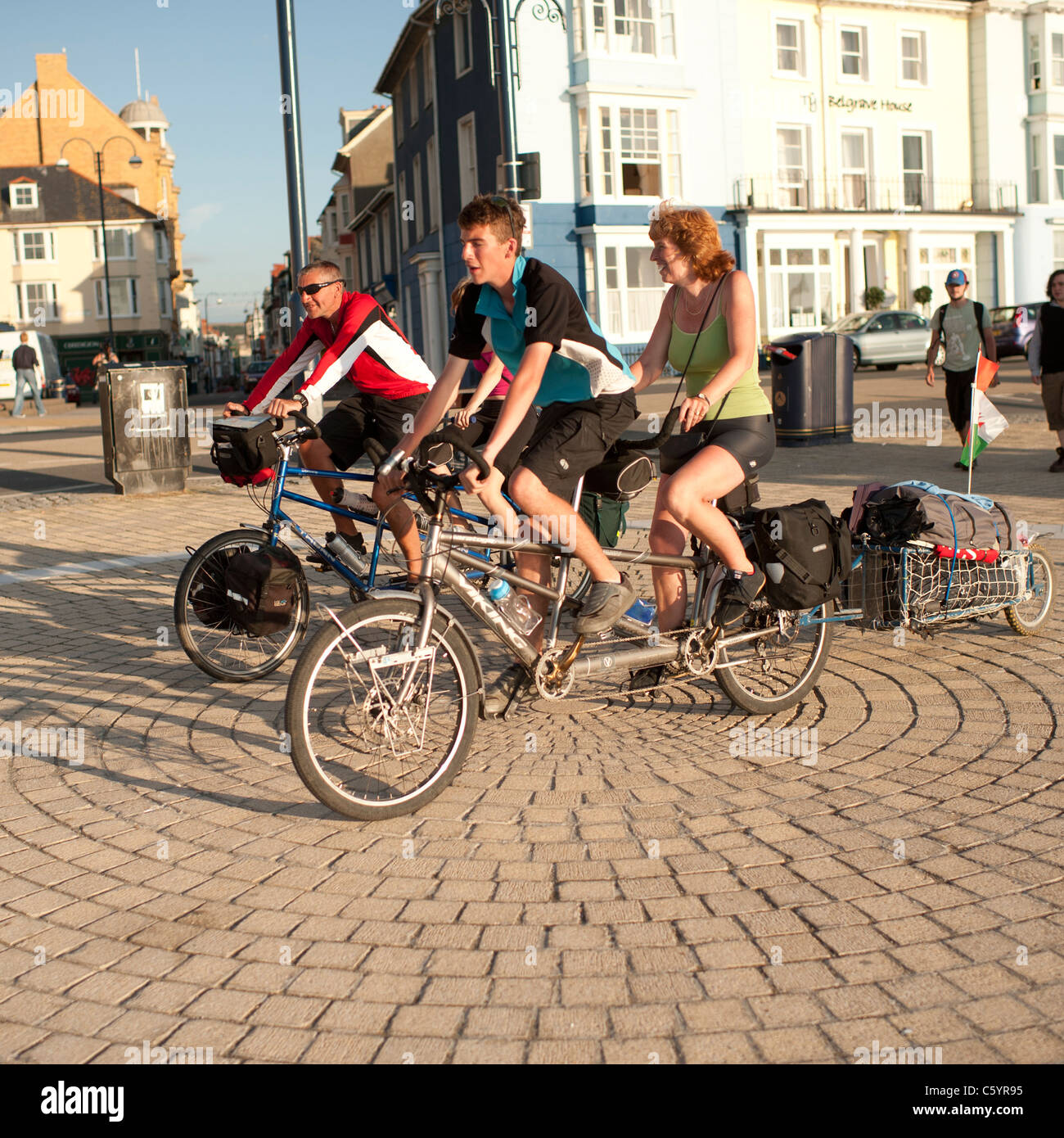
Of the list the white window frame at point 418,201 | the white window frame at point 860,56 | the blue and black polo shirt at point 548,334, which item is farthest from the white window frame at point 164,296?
the blue and black polo shirt at point 548,334

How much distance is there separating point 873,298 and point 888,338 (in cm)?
652

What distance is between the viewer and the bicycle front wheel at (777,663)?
16.4ft

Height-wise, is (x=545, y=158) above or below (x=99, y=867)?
above

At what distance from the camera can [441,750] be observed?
163 inches

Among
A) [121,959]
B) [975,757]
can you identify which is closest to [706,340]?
[975,757]

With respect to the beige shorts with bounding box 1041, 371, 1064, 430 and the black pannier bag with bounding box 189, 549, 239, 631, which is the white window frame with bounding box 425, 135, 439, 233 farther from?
the black pannier bag with bounding box 189, 549, 239, 631

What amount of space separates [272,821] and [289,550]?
6.53ft

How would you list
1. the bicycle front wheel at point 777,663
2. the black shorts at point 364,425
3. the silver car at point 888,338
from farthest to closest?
the silver car at point 888,338 < the black shorts at point 364,425 < the bicycle front wheel at point 777,663

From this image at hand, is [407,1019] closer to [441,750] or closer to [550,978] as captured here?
[550,978]

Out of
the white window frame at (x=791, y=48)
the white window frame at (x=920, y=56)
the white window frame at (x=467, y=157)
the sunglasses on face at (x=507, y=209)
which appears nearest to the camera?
the sunglasses on face at (x=507, y=209)

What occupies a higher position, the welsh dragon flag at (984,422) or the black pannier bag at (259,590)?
the welsh dragon flag at (984,422)

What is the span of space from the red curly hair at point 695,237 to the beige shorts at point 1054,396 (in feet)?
24.8

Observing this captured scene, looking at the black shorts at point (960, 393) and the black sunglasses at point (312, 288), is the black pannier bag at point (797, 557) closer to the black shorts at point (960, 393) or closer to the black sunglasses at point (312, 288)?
the black sunglasses at point (312, 288)
